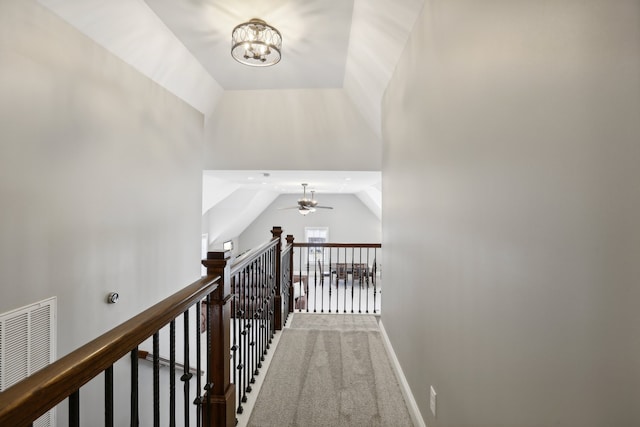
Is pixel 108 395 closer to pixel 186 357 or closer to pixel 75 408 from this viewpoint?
pixel 75 408

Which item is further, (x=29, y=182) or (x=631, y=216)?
(x=29, y=182)

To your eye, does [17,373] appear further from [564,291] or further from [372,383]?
[564,291]

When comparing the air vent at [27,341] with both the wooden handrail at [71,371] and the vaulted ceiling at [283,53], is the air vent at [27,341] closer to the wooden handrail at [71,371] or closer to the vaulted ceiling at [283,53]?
the wooden handrail at [71,371]

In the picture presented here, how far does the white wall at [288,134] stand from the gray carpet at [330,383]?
2411mm

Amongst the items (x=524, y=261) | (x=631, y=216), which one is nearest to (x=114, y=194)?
(x=524, y=261)

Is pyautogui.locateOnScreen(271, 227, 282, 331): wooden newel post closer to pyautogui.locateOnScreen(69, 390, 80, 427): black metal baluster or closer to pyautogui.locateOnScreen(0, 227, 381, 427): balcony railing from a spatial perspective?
pyautogui.locateOnScreen(0, 227, 381, 427): balcony railing

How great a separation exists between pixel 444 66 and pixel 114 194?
287 centimetres

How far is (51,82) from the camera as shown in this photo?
2.31 metres

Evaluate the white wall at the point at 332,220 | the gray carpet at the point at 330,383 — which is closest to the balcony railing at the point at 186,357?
the gray carpet at the point at 330,383

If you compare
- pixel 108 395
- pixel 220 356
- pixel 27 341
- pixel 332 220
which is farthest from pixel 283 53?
pixel 332 220

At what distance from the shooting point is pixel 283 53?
3.45 metres

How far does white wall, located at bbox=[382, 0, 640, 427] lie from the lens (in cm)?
65

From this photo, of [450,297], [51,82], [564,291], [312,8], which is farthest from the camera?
[312,8]

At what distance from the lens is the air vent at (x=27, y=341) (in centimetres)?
200
